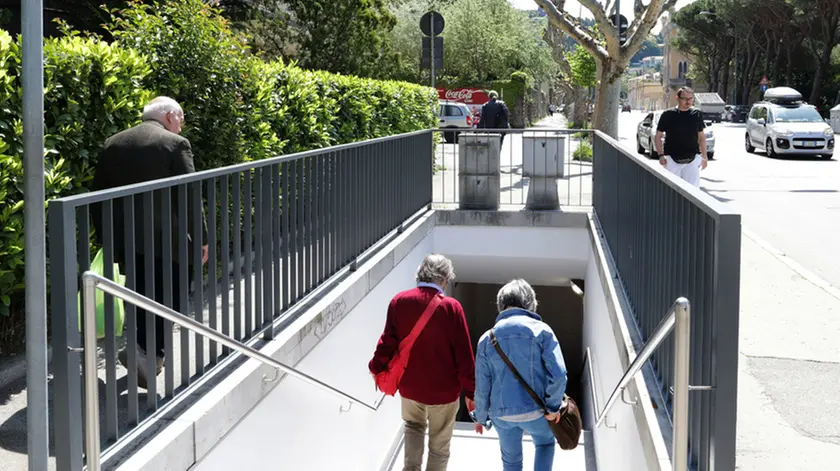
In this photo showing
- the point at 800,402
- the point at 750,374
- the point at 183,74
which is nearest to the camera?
the point at 800,402

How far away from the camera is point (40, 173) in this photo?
270cm

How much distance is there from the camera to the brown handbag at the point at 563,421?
19.5 feet

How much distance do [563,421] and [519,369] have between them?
0.53m

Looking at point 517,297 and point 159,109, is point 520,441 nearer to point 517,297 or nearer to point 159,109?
point 517,297

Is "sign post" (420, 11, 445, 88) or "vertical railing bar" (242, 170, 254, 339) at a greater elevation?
"sign post" (420, 11, 445, 88)

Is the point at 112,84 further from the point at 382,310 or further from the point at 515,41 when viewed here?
the point at 515,41

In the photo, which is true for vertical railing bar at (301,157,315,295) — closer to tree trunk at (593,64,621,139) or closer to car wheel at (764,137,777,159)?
tree trunk at (593,64,621,139)

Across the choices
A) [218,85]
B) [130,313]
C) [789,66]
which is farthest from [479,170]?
[789,66]

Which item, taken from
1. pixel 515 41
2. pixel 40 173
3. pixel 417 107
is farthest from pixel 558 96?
pixel 40 173

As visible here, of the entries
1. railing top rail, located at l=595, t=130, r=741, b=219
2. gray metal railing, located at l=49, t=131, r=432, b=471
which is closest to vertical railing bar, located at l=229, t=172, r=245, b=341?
gray metal railing, located at l=49, t=131, r=432, b=471

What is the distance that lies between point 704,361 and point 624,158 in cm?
434

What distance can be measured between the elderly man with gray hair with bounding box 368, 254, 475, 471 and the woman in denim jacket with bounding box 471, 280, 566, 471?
370mm

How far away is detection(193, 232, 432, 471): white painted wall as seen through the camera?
→ 5062 millimetres

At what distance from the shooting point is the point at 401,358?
655 centimetres
